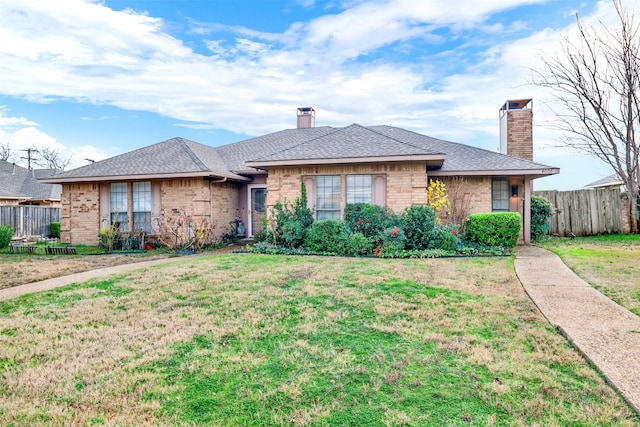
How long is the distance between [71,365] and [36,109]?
80.5ft

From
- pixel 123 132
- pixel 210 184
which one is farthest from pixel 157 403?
pixel 123 132

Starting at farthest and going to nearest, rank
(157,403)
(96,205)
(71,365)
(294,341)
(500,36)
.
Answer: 1. (96,205)
2. (500,36)
3. (294,341)
4. (71,365)
5. (157,403)

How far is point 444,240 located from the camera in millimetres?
10609

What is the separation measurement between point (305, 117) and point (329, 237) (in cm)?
1077

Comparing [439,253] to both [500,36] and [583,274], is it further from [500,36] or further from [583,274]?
[500,36]

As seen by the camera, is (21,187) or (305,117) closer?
(305,117)

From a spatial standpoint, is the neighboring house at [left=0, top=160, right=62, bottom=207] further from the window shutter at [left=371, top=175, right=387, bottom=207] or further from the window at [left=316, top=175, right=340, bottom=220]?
the window shutter at [left=371, top=175, right=387, bottom=207]

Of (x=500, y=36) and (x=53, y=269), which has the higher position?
(x=500, y=36)

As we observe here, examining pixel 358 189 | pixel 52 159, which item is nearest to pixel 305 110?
pixel 358 189

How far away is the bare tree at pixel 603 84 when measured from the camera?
12.8 meters

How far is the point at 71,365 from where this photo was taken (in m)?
3.43

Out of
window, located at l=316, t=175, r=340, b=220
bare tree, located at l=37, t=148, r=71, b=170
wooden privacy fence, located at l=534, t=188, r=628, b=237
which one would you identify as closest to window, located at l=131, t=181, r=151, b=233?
window, located at l=316, t=175, r=340, b=220

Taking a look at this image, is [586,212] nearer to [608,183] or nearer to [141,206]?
[608,183]

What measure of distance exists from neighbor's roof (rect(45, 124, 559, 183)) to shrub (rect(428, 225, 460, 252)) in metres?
2.15
